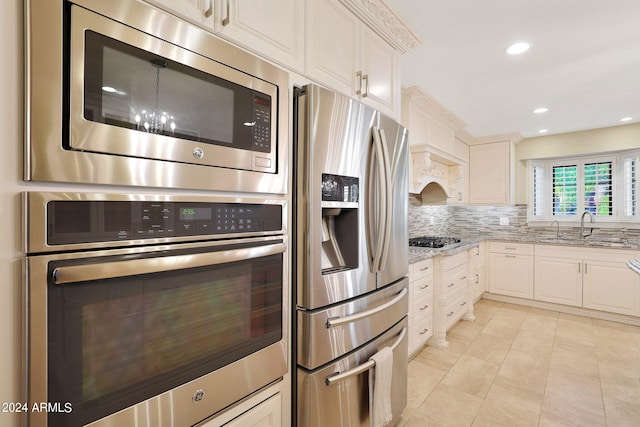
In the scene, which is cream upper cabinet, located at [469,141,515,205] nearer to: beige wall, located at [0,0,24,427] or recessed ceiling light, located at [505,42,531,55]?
recessed ceiling light, located at [505,42,531,55]

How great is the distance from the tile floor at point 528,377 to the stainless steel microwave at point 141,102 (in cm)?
197

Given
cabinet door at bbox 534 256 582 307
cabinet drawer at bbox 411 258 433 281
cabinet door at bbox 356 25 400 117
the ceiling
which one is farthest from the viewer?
cabinet door at bbox 534 256 582 307

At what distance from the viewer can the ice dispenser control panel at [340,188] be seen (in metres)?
1.23

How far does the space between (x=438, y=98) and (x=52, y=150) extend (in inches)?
128

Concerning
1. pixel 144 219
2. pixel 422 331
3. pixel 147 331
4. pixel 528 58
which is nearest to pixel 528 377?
pixel 422 331

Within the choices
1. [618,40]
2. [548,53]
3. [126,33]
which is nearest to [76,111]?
[126,33]

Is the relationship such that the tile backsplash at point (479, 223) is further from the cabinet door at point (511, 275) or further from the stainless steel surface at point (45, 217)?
the stainless steel surface at point (45, 217)

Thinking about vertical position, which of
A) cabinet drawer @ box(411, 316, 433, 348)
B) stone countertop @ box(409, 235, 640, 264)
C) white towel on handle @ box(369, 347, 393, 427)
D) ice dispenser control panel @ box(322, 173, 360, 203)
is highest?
ice dispenser control panel @ box(322, 173, 360, 203)

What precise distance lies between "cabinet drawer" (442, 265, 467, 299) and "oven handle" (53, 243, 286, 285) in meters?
2.44

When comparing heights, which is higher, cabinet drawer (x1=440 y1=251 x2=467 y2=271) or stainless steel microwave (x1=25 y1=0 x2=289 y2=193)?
stainless steel microwave (x1=25 y1=0 x2=289 y2=193)

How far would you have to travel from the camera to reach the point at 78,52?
657 mm

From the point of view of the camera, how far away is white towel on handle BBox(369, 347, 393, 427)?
142 cm

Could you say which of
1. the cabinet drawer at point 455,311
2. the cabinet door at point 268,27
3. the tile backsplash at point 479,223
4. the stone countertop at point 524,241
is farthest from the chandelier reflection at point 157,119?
the tile backsplash at point 479,223

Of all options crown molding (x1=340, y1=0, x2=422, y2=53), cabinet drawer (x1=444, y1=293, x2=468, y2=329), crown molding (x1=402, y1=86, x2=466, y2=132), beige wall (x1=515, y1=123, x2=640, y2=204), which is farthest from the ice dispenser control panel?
beige wall (x1=515, y1=123, x2=640, y2=204)
